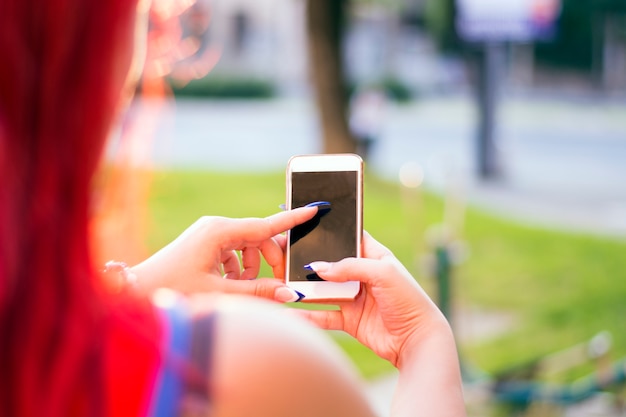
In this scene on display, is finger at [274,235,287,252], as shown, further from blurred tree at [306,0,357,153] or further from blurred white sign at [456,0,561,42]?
blurred white sign at [456,0,561,42]

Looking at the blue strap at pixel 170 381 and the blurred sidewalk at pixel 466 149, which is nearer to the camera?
the blue strap at pixel 170 381

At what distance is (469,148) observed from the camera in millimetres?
15727

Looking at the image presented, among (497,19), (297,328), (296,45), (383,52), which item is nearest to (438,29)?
(383,52)

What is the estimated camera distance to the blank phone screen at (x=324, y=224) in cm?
148

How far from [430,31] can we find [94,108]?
3355cm

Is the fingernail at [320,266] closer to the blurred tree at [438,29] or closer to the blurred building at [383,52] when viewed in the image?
the blurred building at [383,52]

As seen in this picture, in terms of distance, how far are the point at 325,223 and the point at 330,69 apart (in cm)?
858

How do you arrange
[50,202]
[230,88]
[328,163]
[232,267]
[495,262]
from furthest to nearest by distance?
[230,88]
[495,262]
[328,163]
[232,267]
[50,202]

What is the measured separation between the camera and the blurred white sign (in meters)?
10.1

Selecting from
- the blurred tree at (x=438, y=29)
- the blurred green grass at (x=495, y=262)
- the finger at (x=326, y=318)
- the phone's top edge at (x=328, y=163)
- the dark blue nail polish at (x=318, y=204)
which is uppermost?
the blurred tree at (x=438, y=29)

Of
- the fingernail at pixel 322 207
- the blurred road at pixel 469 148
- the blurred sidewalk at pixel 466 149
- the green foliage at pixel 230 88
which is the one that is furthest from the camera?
the green foliage at pixel 230 88

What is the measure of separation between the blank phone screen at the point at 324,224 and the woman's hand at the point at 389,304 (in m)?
0.07

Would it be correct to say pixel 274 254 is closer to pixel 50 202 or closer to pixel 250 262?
pixel 250 262

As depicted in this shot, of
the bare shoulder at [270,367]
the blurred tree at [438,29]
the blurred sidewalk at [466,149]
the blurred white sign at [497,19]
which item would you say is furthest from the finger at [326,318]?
the blurred tree at [438,29]
